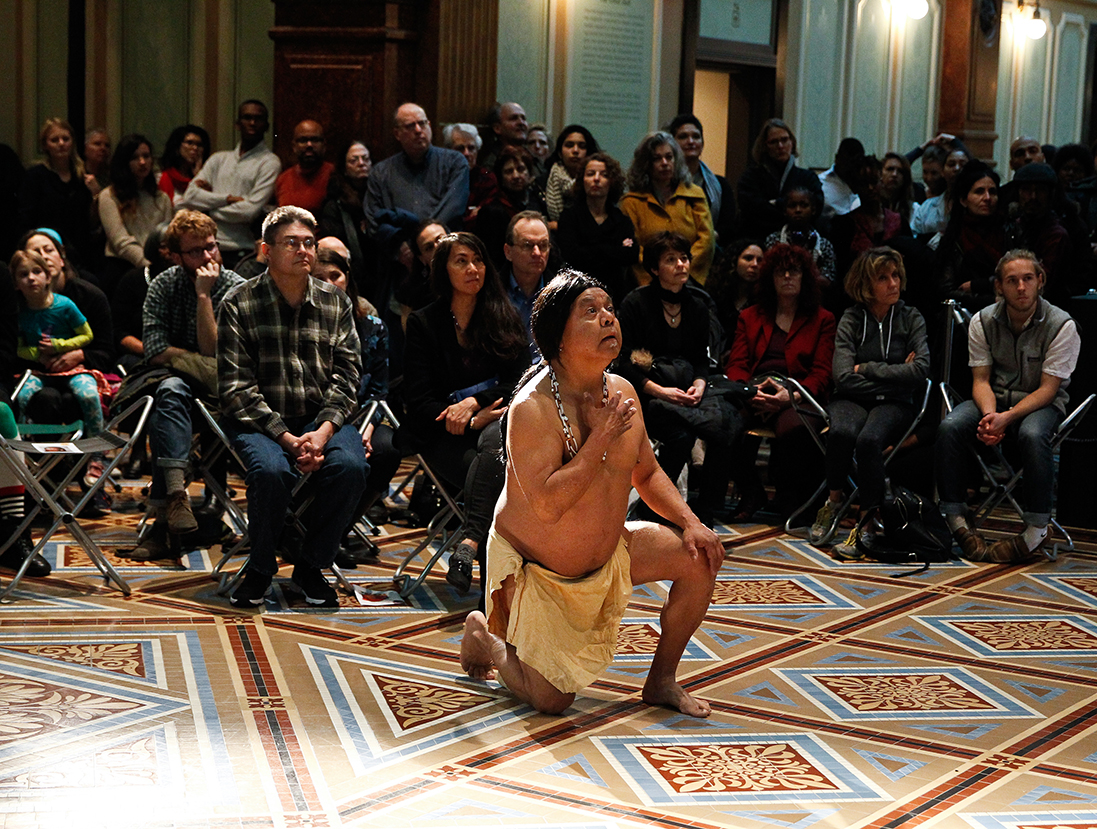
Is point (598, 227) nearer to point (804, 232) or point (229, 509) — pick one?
point (804, 232)

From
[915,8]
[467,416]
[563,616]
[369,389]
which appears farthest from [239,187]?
[915,8]

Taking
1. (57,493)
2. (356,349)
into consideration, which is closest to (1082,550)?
(356,349)

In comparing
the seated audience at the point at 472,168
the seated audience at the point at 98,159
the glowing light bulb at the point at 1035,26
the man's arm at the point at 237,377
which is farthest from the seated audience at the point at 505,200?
the glowing light bulb at the point at 1035,26

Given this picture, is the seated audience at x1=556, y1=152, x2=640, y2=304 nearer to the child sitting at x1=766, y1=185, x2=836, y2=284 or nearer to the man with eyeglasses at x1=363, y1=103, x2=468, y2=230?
the man with eyeglasses at x1=363, y1=103, x2=468, y2=230

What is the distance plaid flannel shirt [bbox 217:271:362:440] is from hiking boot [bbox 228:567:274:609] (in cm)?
49

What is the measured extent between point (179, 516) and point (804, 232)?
11.7ft

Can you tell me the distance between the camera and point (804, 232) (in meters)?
7.55

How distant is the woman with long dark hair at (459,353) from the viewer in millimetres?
5297

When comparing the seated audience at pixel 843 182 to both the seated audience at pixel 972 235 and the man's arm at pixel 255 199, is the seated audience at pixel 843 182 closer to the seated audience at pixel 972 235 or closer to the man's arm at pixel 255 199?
the seated audience at pixel 972 235

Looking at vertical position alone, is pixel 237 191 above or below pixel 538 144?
below

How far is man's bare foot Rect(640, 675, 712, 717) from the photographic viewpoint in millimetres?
3947

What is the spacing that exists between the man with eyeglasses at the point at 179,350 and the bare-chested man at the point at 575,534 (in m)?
2.07

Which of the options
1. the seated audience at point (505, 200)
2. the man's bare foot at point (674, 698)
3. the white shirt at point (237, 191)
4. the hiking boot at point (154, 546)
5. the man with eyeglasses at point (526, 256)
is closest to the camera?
the man's bare foot at point (674, 698)

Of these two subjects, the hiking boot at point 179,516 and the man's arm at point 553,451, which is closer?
the man's arm at point 553,451
